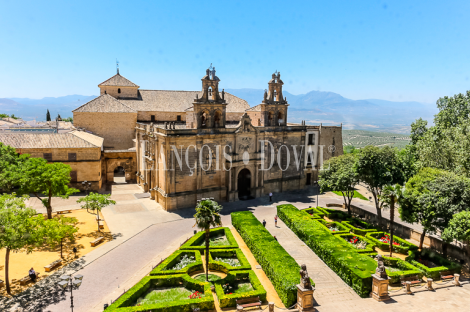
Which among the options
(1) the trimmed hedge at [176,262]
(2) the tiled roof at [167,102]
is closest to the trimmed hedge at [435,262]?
(1) the trimmed hedge at [176,262]

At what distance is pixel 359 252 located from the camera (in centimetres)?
2861

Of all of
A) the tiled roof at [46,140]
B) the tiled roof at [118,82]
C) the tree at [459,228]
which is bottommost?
the tree at [459,228]

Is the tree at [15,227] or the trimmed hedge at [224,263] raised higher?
the tree at [15,227]

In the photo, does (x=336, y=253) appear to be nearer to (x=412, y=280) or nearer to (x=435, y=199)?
(x=412, y=280)

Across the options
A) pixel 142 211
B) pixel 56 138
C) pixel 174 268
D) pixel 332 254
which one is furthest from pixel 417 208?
pixel 56 138

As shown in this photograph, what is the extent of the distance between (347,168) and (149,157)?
28.9m

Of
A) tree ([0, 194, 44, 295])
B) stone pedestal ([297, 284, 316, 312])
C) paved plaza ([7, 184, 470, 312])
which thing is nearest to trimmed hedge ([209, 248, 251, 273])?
paved plaza ([7, 184, 470, 312])

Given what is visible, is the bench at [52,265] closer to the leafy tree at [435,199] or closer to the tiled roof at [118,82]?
the leafy tree at [435,199]

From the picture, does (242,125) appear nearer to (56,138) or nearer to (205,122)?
(205,122)

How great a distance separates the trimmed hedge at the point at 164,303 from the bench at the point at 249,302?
196 centimetres

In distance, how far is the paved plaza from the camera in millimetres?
21781

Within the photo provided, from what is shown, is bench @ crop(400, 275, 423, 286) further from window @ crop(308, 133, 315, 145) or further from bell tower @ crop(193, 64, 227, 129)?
window @ crop(308, 133, 315, 145)

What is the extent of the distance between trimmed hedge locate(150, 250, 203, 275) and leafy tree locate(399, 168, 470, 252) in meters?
20.4

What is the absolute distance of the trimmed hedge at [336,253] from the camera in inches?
919
